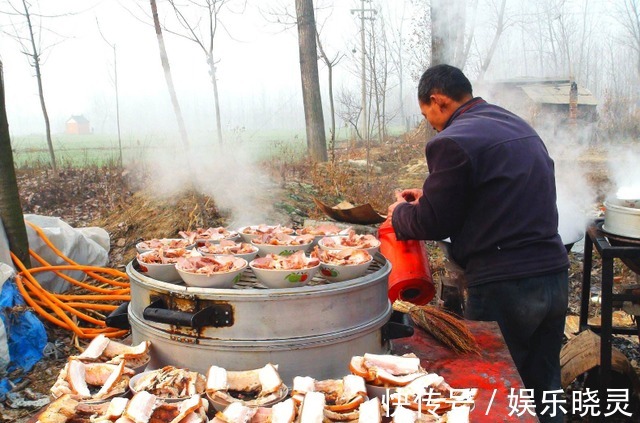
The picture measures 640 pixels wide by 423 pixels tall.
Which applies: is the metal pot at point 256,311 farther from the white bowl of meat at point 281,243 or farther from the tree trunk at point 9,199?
the tree trunk at point 9,199

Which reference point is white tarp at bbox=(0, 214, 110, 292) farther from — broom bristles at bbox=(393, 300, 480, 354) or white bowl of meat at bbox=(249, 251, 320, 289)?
broom bristles at bbox=(393, 300, 480, 354)

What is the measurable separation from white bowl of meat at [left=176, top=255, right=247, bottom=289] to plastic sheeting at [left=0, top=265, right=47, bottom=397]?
298 centimetres

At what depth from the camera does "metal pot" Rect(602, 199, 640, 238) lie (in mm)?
3646

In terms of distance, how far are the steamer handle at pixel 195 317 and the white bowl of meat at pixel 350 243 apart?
71 cm

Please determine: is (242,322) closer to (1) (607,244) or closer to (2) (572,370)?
(1) (607,244)

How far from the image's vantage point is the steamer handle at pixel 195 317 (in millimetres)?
1974

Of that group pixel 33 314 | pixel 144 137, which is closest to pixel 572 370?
pixel 33 314

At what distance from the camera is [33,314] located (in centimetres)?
457

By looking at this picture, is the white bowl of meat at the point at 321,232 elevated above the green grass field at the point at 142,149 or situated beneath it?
situated beneath

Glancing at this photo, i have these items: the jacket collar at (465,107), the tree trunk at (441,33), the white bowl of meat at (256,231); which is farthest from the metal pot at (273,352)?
the tree trunk at (441,33)

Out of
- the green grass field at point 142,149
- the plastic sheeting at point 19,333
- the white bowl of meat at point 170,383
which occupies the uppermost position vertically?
the green grass field at point 142,149

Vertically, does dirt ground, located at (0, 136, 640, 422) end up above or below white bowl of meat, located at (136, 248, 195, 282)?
below

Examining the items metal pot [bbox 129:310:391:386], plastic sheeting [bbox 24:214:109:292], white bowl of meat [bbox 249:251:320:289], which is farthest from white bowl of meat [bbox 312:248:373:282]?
plastic sheeting [bbox 24:214:109:292]

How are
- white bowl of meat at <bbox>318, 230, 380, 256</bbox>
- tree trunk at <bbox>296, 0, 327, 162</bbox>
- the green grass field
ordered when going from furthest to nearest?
tree trunk at <bbox>296, 0, 327, 162</bbox> < the green grass field < white bowl of meat at <bbox>318, 230, 380, 256</bbox>
